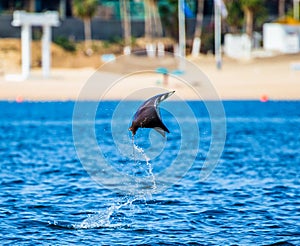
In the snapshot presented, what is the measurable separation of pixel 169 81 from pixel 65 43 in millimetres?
23959

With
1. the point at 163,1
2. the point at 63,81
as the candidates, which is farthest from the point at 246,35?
the point at 63,81

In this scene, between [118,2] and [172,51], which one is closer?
[172,51]

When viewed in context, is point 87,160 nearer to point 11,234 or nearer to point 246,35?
point 11,234

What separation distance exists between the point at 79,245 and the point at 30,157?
16.0m

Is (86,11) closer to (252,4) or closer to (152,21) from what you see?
(152,21)

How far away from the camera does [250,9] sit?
9412cm

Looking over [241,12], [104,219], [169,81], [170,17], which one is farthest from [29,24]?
[104,219]

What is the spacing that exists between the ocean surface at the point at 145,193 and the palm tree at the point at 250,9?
49.6m

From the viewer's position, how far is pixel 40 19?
7406 cm

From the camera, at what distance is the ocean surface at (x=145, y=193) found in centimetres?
2083

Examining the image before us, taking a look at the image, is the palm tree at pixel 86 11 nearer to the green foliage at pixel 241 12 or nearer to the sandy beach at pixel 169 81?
the sandy beach at pixel 169 81

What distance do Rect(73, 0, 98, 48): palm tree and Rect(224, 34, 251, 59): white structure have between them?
1355 centimetres

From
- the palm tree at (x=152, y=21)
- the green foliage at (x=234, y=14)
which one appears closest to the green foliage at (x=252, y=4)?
the green foliage at (x=234, y=14)

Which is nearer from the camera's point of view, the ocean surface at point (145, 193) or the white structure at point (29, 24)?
the ocean surface at point (145, 193)
